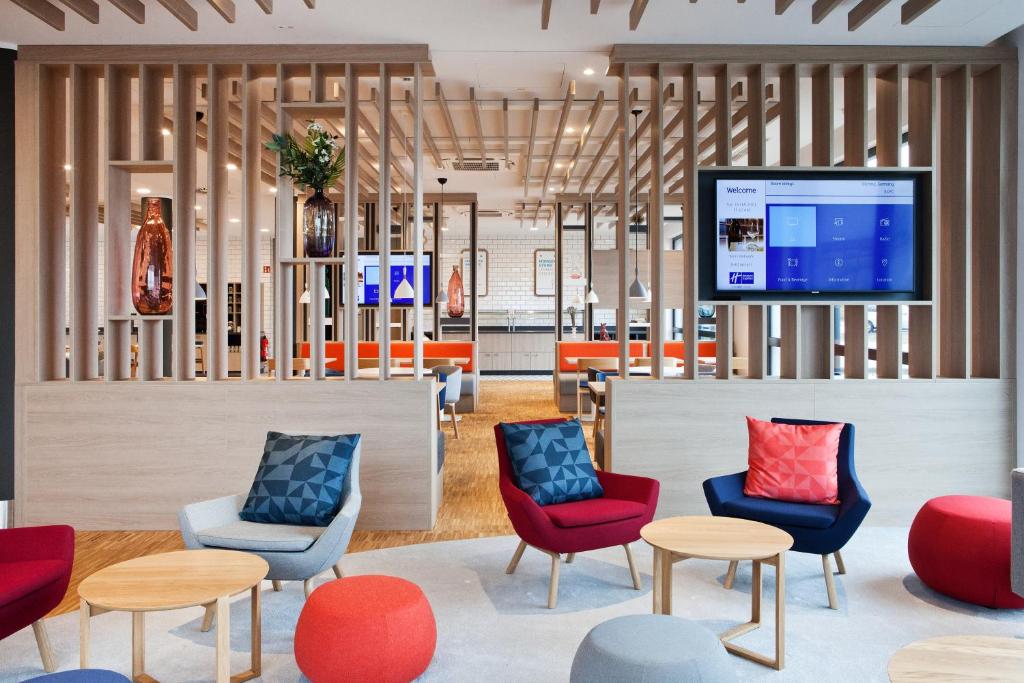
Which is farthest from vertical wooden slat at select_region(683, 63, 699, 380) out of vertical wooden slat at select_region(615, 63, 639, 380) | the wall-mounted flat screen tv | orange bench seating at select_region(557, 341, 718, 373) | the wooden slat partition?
orange bench seating at select_region(557, 341, 718, 373)

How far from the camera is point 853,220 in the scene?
4.85 metres

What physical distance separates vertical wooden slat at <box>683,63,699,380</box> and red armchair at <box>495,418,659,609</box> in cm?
134

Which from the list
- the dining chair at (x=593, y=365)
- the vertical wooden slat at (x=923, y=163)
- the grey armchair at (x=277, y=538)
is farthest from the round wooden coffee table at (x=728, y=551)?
the dining chair at (x=593, y=365)

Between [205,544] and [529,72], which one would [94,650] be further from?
[529,72]

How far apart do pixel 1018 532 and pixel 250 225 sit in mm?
4638

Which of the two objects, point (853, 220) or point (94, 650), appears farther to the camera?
point (853, 220)

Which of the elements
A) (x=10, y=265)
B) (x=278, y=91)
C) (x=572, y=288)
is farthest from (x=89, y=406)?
(x=572, y=288)

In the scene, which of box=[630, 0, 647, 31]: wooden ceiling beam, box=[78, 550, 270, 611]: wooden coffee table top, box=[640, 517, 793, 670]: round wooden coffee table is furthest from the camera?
box=[630, 0, 647, 31]: wooden ceiling beam

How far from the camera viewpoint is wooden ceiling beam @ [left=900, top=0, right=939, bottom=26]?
12.6ft

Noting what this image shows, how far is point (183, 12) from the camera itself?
13.5 ft

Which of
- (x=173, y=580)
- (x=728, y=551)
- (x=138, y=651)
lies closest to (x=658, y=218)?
(x=728, y=551)

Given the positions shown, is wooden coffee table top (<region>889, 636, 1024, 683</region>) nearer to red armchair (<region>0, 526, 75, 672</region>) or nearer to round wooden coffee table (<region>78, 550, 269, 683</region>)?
round wooden coffee table (<region>78, 550, 269, 683</region>)

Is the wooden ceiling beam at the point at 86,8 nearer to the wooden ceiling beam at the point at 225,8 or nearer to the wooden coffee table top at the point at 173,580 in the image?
the wooden ceiling beam at the point at 225,8

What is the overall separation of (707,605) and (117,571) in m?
2.63
